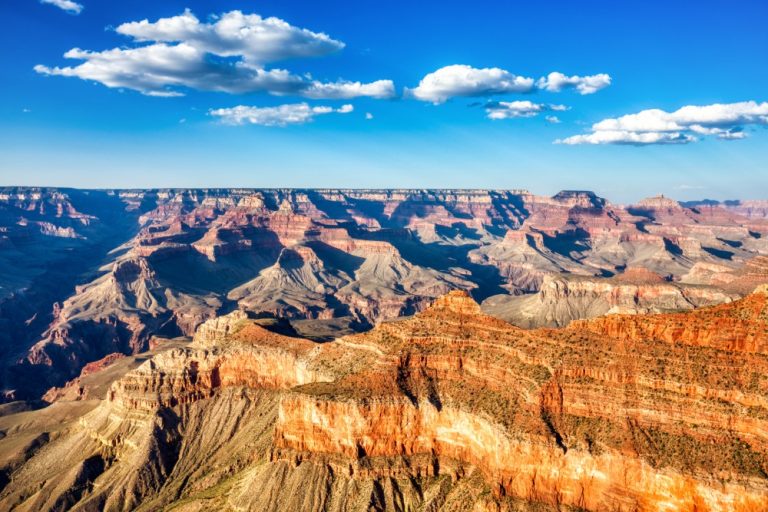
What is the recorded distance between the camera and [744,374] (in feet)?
191

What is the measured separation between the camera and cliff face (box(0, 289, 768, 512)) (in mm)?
56250

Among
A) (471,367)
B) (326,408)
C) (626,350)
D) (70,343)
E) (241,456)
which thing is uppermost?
(626,350)

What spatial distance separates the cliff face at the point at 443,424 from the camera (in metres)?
56.2

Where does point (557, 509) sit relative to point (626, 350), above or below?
below

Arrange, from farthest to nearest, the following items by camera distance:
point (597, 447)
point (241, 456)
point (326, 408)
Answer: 1. point (241, 456)
2. point (326, 408)
3. point (597, 447)

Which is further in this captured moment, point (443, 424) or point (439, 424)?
point (439, 424)

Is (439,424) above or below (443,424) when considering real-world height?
below

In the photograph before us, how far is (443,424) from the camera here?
227ft

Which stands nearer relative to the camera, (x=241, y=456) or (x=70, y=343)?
(x=241, y=456)

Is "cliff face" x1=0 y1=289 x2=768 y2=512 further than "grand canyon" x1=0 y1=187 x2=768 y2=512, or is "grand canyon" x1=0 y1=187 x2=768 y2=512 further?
"grand canyon" x1=0 y1=187 x2=768 y2=512

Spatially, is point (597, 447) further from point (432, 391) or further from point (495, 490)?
point (432, 391)

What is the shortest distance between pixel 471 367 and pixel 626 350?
1921 centimetres

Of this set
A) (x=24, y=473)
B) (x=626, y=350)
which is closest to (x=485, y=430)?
(x=626, y=350)

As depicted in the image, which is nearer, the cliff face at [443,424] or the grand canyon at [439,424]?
the cliff face at [443,424]
